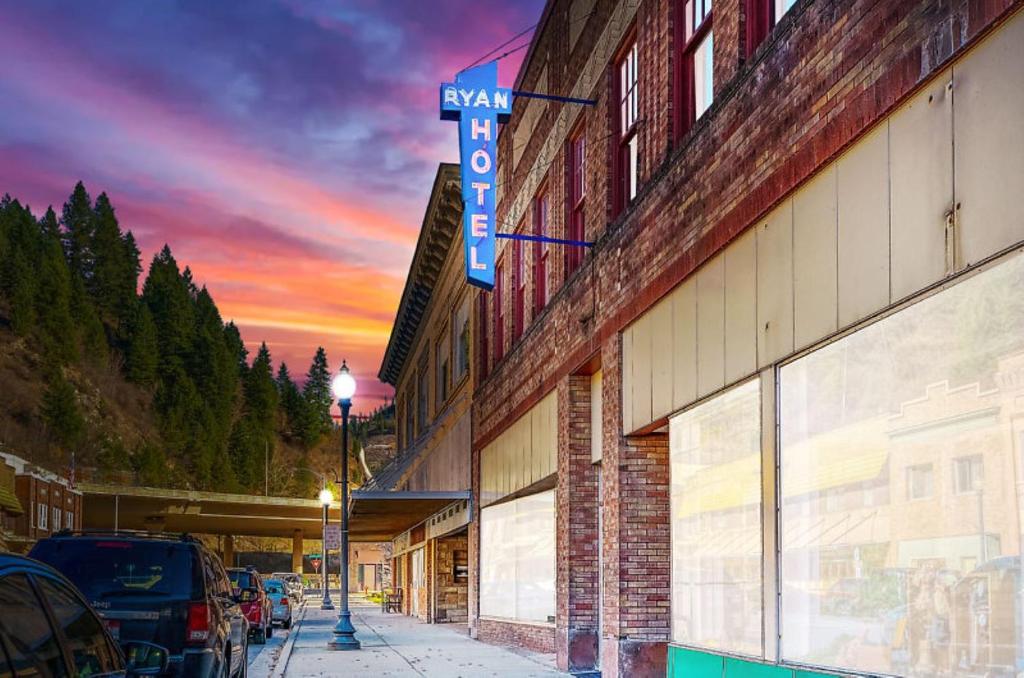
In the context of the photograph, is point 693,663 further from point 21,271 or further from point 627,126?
point 21,271

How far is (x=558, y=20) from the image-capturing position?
2191 centimetres

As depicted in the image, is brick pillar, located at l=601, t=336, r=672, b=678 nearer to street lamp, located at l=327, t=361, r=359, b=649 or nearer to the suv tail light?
the suv tail light

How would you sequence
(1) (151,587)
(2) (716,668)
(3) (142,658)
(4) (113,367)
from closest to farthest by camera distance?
1. (3) (142,658)
2. (1) (151,587)
3. (2) (716,668)
4. (4) (113,367)

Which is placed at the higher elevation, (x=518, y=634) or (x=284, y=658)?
(x=518, y=634)

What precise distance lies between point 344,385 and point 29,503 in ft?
88.0

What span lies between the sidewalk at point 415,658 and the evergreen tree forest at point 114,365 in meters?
90.9

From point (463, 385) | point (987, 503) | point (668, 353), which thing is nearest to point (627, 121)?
point (668, 353)

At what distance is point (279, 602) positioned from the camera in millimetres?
36219

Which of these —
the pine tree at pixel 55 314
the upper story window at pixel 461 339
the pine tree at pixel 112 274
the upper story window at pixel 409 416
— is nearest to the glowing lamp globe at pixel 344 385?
the upper story window at pixel 461 339

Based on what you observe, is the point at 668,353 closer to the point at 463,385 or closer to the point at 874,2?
the point at 874,2

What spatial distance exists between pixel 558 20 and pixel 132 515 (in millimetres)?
60138

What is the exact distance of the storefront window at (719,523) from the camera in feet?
39.6

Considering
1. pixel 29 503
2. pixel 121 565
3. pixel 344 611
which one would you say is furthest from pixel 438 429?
pixel 121 565

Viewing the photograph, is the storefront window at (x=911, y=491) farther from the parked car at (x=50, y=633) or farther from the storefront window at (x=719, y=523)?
the parked car at (x=50, y=633)
